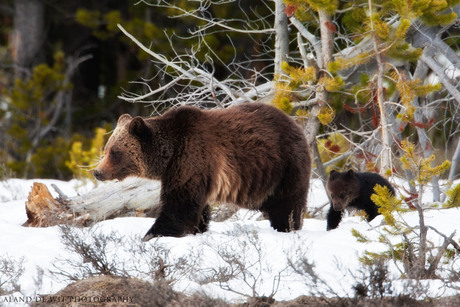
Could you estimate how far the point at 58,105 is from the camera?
1855cm

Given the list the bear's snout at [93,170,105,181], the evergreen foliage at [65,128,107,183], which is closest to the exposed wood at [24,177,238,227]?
the bear's snout at [93,170,105,181]

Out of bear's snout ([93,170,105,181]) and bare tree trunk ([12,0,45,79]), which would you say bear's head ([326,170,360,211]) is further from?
bare tree trunk ([12,0,45,79])

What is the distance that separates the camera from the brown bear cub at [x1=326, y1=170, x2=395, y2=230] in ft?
23.4

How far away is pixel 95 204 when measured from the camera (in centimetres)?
796

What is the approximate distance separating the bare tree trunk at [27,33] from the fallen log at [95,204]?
11.7 meters

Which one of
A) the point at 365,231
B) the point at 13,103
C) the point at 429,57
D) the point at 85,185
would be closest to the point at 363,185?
the point at 365,231

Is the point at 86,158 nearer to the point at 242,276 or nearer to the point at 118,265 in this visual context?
the point at 118,265

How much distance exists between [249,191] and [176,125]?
103 cm

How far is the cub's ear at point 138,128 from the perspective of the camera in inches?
241

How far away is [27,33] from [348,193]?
1458cm

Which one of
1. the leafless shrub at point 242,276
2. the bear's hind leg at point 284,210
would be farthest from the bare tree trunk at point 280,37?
the leafless shrub at point 242,276

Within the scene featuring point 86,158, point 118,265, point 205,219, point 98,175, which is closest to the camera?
point 118,265

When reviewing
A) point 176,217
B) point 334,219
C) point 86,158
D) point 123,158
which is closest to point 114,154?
point 123,158

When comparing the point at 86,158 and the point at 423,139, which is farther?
the point at 86,158
